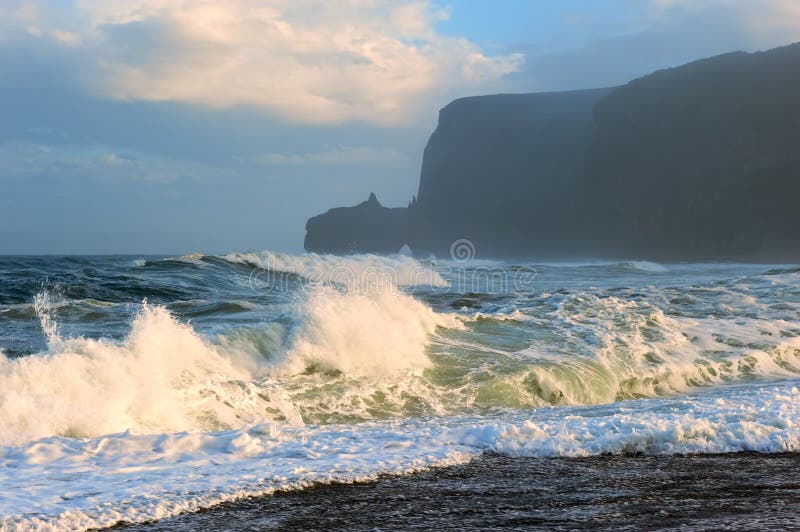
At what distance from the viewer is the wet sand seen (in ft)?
14.2

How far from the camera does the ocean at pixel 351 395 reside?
18.0ft

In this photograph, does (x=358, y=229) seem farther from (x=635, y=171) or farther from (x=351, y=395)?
(x=351, y=395)

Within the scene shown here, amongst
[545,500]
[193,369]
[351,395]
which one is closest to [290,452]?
[545,500]

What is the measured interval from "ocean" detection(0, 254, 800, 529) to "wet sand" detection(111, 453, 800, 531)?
128 millimetres

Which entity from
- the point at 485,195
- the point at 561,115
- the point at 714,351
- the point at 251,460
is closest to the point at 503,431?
the point at 251,460

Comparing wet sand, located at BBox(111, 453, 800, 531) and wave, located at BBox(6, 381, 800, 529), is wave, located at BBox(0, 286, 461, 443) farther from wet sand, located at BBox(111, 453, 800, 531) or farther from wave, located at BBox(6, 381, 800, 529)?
wet sand, located at BBox(111, 453, 800, 531)

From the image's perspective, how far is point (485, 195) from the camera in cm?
10262

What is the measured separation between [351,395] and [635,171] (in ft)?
243

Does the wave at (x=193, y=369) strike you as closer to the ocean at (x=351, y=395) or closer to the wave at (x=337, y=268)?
the ocean at (x=351, y=395)

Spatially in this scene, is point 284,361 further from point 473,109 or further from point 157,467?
point 473,109

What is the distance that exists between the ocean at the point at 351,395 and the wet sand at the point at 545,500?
0.42 feet

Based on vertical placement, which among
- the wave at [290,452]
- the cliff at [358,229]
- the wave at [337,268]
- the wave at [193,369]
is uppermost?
the cliff at [358,229]

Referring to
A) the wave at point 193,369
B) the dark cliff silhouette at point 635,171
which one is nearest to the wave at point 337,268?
the wave at point 193,369

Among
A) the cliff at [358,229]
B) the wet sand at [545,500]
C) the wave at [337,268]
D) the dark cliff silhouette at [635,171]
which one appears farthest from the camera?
the cliff at [358,229]
